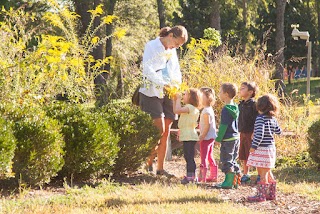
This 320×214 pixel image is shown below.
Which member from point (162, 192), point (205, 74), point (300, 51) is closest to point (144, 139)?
point (162, 192)

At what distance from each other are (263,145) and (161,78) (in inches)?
62.3

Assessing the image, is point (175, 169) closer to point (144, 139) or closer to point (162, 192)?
point (144, 139)

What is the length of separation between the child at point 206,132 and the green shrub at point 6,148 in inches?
95.4

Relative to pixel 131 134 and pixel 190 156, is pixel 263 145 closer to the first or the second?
pixel 190 156

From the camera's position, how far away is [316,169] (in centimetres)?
806

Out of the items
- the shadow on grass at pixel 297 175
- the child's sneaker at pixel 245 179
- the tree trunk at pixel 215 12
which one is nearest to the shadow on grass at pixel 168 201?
the child's sneaker at pixel 245 179

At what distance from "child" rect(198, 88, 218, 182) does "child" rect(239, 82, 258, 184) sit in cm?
44

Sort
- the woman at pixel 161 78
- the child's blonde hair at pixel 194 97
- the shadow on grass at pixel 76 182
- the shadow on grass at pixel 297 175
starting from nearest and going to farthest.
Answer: the shadow on grass at pixel 76 182, the woman at pixel 161 78, the child's blonde hair at pixel 194 97, the shadow on grass at pixel 297 175

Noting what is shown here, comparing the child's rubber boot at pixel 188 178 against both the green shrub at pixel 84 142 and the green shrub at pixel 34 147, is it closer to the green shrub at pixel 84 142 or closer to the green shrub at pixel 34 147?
the green shrub at pixel 84 142

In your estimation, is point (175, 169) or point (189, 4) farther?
point (189, 4)

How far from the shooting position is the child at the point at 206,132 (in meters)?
6.81

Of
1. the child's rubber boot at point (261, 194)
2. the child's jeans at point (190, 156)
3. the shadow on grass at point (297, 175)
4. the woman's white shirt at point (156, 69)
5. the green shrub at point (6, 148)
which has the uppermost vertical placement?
the woman's white shirt at point (156, 69)

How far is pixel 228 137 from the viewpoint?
6.51m

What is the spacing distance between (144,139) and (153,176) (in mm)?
509
